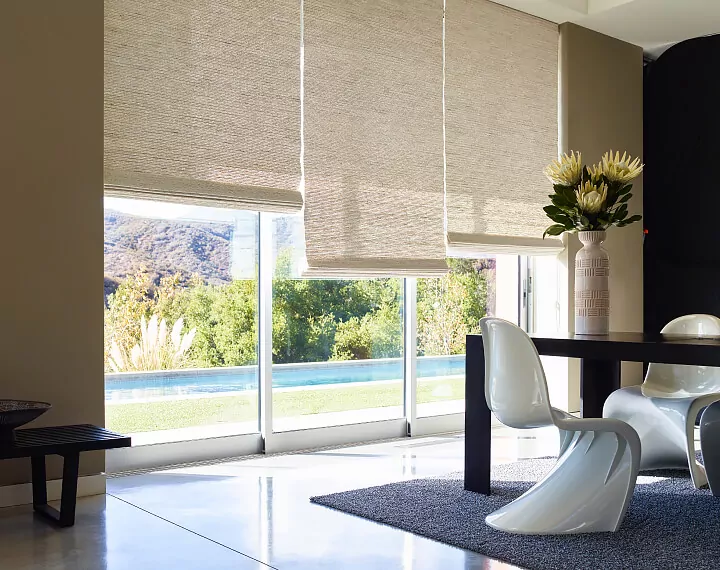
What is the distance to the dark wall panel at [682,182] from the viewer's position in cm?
655

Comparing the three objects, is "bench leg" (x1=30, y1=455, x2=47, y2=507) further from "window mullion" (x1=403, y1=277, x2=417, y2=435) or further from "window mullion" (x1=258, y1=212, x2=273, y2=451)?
"window mullion" (x1=403, y1=277, x2=417, y2=435)


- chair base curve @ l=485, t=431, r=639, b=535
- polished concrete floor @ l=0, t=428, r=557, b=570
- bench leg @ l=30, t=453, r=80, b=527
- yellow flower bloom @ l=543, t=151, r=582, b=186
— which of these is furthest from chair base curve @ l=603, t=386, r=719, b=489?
bench leg @ l=30, t=453, r=80, b=527

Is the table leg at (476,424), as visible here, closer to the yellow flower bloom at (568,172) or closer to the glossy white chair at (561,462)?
the glossy white chair at (561,462)

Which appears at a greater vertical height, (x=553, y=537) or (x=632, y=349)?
(x=632, y=349)

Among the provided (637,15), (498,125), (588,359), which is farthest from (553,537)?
(637,15)

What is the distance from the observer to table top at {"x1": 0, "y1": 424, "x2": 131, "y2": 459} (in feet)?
10.1

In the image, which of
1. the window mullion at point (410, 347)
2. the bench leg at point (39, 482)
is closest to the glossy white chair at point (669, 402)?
the window mullion at point (410, 347)

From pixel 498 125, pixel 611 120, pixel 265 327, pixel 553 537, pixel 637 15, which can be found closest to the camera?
pixel 553 537

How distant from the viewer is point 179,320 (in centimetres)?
447

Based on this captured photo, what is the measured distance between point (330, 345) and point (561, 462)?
211cm

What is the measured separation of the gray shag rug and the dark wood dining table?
0.20 metres

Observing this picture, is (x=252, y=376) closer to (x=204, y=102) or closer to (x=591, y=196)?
(x=204, y=102)

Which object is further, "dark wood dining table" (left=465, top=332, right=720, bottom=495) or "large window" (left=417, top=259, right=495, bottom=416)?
"large window" (left=417, top=259, right=495, bottom=416)

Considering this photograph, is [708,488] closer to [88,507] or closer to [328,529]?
[328,529]
